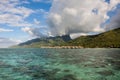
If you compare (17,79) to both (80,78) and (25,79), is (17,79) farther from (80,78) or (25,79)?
(80,78)

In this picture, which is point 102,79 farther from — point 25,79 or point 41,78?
point 25,79

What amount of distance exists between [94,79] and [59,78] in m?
7.54

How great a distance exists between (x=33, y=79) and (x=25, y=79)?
5.90ft

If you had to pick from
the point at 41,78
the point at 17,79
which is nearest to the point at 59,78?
the point at 41,78

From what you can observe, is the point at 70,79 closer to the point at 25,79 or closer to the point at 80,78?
the point at 80,78

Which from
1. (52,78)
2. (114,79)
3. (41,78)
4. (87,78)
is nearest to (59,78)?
(52,78)

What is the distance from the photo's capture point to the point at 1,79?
3719 cm

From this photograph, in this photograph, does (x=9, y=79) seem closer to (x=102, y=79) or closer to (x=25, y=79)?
(x=25, y=79)

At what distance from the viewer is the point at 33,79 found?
37.1 meters

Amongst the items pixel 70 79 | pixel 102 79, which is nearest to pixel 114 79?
pixel 102 79

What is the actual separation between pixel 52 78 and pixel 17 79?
24.7 feet

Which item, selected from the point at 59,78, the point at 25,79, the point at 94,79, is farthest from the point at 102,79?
the point at 25,79

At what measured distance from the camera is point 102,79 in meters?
37.6

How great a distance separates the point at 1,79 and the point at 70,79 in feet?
48.0
